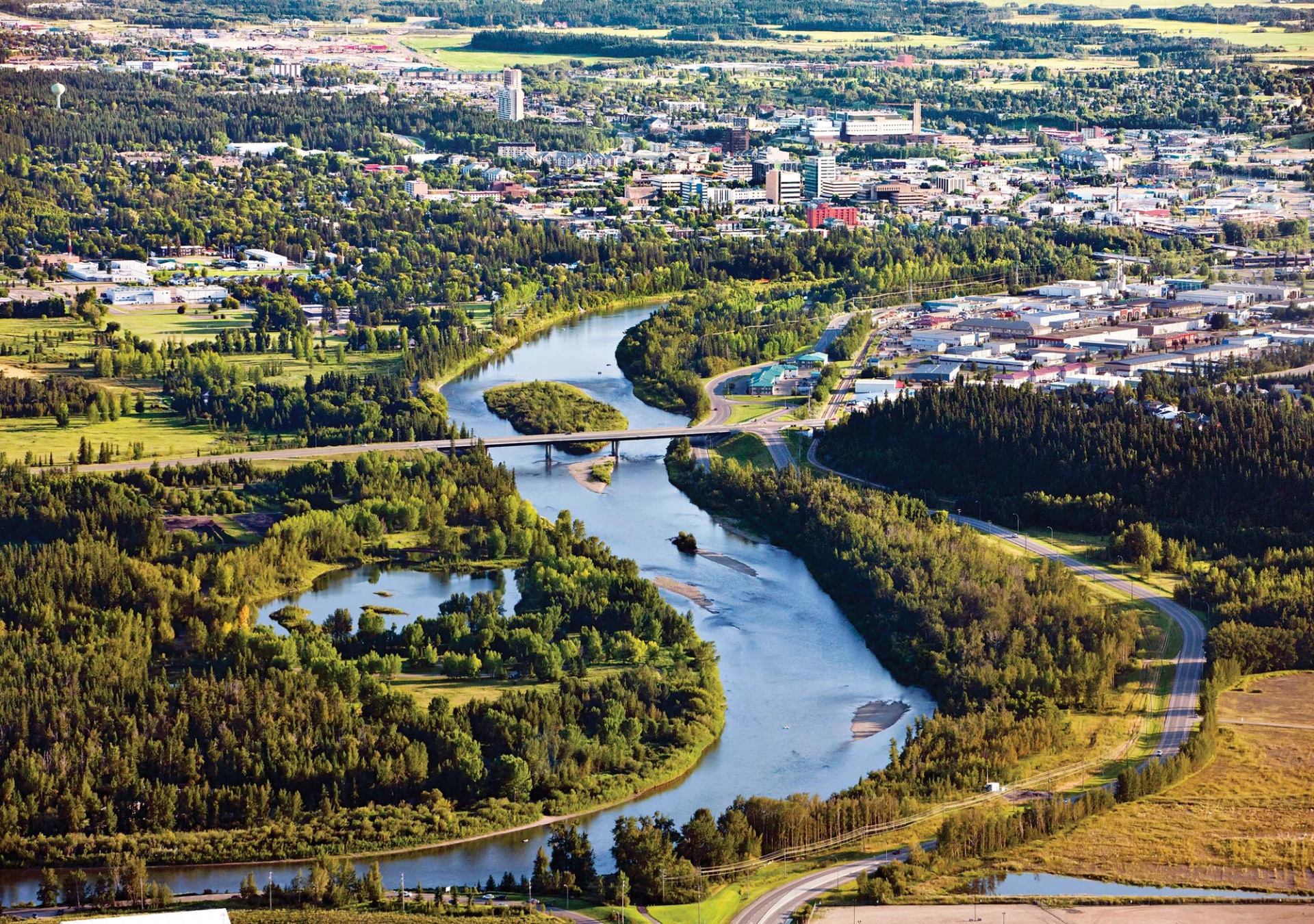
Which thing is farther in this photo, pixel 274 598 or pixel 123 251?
pixel 123 251

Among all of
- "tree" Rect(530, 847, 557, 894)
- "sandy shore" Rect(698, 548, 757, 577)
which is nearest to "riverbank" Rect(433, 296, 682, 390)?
"sandy shore" Rect(698, 548, 757, 577)

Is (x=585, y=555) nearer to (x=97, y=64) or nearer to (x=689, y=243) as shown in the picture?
(x=689, y=243)

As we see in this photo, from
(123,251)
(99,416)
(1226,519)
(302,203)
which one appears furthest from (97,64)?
(1226,519)

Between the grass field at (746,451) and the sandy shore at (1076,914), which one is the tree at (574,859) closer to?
the sandy shore at (1076,914)

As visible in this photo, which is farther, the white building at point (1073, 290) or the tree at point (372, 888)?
the white building at point (1073, 290)

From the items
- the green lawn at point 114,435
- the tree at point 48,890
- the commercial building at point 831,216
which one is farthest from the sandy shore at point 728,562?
the commercial building at point 831,216

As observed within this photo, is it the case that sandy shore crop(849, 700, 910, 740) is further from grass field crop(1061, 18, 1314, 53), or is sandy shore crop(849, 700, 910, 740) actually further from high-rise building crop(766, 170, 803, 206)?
high-rise building crop(766, 170, 803, 206)

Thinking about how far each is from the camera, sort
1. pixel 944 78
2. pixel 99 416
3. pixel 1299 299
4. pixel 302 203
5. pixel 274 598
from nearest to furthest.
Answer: pixel 274 598, pixel 99 416, pixel 1299 299, pixel 302 203, pixel 944 78
